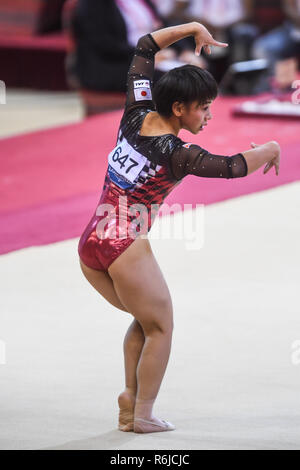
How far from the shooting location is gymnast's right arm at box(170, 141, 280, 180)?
6.89 feet

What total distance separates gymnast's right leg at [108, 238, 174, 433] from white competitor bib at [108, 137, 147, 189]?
0.47 feet

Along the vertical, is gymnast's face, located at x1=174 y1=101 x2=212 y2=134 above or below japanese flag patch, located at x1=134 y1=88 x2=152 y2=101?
below

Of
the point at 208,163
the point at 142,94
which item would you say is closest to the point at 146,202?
the point at 208,163

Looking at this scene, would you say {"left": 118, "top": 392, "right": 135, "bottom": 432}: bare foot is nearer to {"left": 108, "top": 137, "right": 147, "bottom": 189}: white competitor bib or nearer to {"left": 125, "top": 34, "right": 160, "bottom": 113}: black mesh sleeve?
{"left": 108, "top": 137, "right": 147, "bottom": 189}: white competitor bib

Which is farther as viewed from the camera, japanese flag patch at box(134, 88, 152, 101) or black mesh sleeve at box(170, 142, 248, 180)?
japanese flag patch at box(134, 88, 152, 101)

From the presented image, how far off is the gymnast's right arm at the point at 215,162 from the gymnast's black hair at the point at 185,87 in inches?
4.5

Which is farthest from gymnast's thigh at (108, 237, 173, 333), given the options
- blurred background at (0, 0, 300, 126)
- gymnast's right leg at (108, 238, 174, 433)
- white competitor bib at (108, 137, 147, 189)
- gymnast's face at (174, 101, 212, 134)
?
blurred background at (0, 0, 300, 126)

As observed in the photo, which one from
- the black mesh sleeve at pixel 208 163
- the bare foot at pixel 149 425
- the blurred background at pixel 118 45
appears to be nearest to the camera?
the black mesh sleeve at pixel 208 163

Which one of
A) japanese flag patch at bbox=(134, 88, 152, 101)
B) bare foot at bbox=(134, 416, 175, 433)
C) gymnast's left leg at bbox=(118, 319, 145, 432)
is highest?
japanese flag patch at bbox=(134, 88, 152, 101)

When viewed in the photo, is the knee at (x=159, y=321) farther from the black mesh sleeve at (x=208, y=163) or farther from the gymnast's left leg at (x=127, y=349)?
the black mesh sleeve at (x=208, y=163)

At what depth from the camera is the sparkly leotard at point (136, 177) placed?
2.11 m

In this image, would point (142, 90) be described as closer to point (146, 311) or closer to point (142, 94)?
point (142, 94)

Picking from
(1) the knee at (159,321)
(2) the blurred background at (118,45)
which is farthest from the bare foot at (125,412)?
(2) the blurred background at (118,45)

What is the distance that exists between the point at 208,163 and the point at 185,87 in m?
0.19
